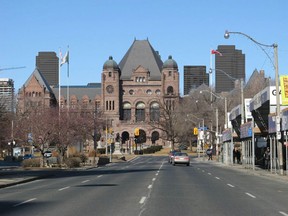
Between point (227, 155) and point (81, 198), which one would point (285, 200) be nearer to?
point (81, 198)

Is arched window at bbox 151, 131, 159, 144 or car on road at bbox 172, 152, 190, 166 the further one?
arched window at bbox 151, 131, 159, 144

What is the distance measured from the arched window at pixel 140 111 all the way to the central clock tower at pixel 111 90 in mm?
6907

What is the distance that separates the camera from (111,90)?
155 m

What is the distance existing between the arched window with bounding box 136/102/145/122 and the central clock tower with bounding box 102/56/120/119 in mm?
6907

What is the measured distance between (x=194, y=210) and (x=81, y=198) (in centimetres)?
523

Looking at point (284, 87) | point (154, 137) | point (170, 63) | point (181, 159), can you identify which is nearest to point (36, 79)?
point (154, 137)

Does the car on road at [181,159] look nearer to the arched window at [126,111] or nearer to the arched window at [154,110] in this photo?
the arched window at [154,110]

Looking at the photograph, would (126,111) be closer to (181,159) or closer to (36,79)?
(36,79)

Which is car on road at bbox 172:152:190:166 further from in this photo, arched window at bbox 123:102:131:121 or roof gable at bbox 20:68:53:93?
roof gable at bbox 20:68:53:93

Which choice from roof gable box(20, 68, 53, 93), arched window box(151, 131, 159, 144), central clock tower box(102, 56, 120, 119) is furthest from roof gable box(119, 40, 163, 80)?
roof gable box(20, 68, 53, 93)

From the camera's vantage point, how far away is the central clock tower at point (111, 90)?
155000 mm

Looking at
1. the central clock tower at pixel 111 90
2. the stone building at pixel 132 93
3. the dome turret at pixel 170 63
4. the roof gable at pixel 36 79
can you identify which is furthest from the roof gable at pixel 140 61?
the roof gable at pixel 36 79

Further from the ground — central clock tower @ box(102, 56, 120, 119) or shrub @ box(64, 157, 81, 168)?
central clock tower @ box(102, 56, 120, 119)

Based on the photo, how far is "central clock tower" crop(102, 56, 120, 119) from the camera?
509 ft
